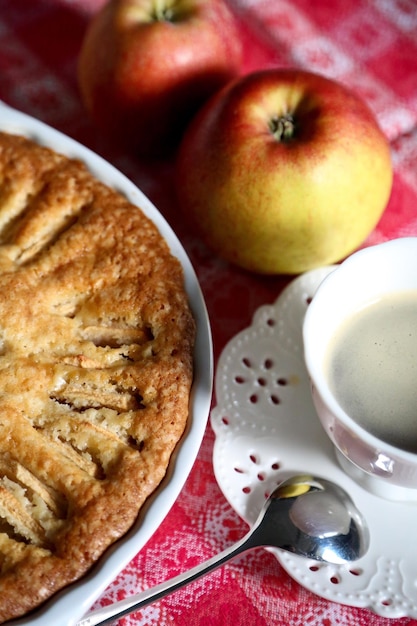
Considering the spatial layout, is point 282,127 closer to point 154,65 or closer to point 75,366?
point 154,65

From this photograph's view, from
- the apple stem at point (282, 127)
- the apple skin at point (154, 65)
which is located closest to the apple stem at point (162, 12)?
the apple skin at point (154, 65)

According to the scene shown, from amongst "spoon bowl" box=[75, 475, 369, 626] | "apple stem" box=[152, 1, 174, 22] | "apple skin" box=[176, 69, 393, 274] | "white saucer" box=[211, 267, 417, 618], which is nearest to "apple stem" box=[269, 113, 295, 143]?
"apple skin" box=[176, 69, 393, 274]

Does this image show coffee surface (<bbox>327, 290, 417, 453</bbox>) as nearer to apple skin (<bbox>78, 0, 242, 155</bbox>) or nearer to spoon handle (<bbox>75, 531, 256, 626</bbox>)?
spoon handle (<bbox>75, 531, 256, 626</bbox>)

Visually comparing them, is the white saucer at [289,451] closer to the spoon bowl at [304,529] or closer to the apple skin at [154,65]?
the spoon bowl at [304,529]

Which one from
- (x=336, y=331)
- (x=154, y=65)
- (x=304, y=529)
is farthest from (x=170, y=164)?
(x=304, y=529)

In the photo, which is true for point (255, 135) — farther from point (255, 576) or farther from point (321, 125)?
point (255, 576)

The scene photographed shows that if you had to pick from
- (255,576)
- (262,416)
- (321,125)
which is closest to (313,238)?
(321,125)
